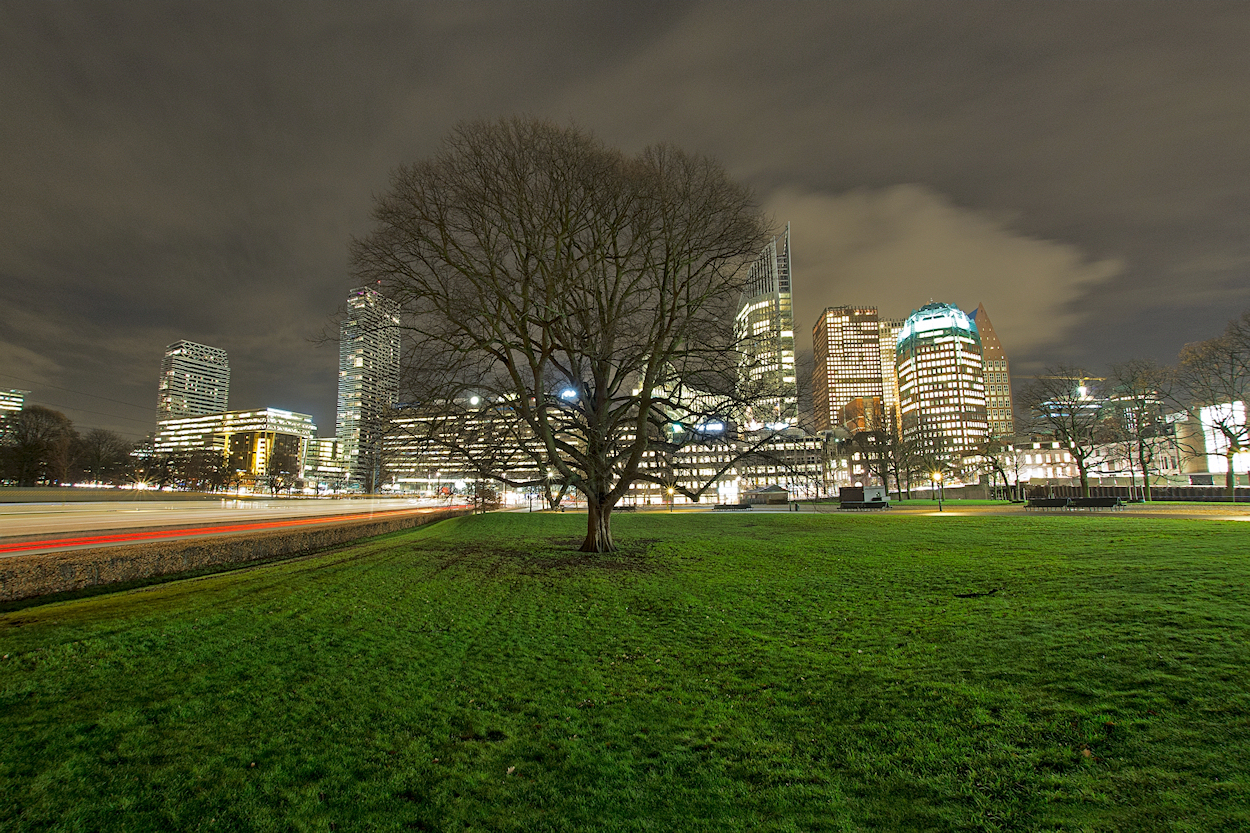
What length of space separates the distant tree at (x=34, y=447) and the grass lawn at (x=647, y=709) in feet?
232

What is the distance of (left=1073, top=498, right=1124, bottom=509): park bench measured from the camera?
30203 millimetres

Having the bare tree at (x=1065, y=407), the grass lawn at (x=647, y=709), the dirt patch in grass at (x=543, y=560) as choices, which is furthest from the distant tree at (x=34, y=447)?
the bare tree at (x=1065, y=407)

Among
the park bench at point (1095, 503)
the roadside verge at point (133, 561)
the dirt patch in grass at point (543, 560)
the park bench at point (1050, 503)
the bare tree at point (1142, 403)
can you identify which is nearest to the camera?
the roadside verge at point (133, 561)

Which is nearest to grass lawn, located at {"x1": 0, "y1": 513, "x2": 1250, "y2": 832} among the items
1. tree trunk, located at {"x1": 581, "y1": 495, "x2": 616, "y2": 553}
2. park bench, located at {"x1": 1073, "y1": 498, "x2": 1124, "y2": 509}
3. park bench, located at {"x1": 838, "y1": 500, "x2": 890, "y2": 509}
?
tree trunk, located at {"x1": 581, "y1": 495, "x2": 616, "y2": 553}

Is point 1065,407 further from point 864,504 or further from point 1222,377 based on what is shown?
point 864,504

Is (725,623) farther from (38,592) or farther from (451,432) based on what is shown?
(38,592)

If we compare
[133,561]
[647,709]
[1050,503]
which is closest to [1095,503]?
[1050,503]

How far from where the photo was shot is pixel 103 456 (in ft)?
262

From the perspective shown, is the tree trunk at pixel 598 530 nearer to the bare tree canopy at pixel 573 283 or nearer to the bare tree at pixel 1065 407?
the bare tree canopy at pixel 573 283

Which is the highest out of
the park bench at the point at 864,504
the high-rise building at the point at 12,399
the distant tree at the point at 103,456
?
the high-rise building at the point at 12,399

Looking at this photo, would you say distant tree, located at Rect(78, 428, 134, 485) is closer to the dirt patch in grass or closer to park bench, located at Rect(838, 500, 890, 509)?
the dirt patch in grass

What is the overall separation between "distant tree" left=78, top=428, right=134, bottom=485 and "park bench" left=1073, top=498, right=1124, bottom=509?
108390 mm

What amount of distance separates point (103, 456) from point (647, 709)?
349 ft

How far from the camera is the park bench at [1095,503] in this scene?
30203 millimetres
